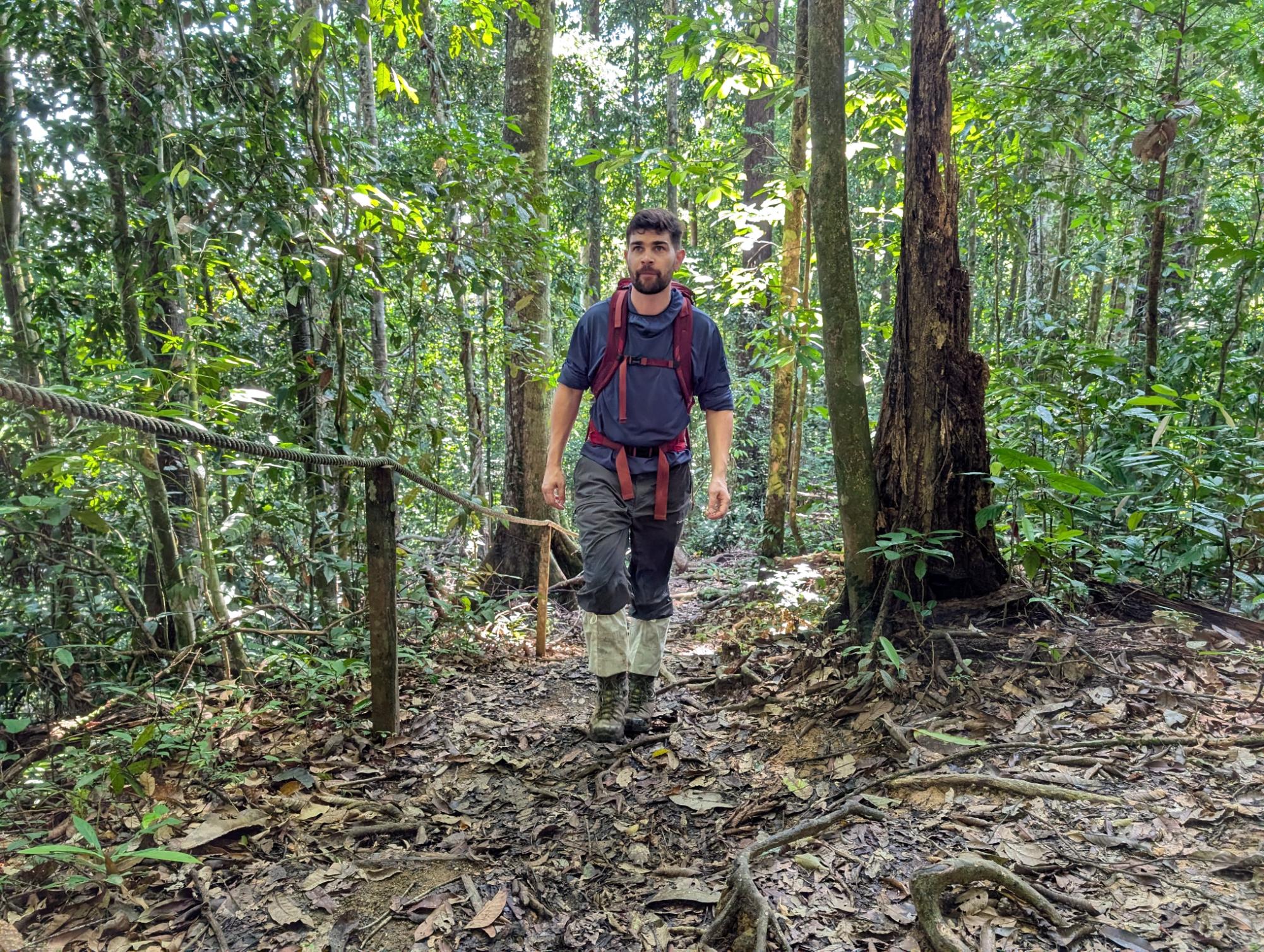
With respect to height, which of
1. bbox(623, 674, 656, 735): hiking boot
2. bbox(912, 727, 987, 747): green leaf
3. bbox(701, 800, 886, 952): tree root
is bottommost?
bbox(623, 674, 656, 735): hiking boot

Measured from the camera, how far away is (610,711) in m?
3.29

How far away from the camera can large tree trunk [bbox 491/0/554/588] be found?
19.3 feet

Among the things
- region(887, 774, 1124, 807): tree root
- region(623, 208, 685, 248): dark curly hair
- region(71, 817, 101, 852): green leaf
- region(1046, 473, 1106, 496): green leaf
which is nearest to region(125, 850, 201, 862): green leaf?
region(71, 817, 101, 852): green leaf

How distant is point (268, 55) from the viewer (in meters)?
3.46

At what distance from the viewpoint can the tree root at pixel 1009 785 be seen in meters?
2.05

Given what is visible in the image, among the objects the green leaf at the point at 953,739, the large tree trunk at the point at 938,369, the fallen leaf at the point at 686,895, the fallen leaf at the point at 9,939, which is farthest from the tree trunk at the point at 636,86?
the fallen leaf at the point at 9,939

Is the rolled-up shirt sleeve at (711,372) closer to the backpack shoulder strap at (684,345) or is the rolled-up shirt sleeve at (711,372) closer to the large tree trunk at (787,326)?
the backpack shoulder strap at (684,345)

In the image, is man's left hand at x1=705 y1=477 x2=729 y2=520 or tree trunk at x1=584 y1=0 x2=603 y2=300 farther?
tree trunk at x1=584 y1=0 x2=603 y2=300

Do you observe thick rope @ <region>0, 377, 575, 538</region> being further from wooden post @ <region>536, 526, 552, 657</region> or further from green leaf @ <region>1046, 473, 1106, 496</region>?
green leaf @ <region>1046, 473, 1106, 496</region>

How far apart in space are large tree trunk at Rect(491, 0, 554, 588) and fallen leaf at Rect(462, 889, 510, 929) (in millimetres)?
3605

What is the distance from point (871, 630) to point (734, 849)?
1396 mm

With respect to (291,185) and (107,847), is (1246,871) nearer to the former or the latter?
(107,847)

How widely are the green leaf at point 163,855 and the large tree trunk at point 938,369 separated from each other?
2959mm

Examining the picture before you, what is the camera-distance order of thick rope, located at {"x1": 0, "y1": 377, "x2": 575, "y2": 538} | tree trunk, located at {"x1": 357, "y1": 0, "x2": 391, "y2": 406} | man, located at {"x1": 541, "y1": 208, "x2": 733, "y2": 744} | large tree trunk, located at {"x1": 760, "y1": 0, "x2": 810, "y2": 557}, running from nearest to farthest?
thick rope, located at {"x1": 0, "y1": 377, "x2": 575, "y2": 538}
man, located at {"x1": 541, "y1": 208, "x2": 733, "y2": 744}
tree trunk, located at {"x1": 357, "y1": 0, "x2": 391, "y2": 406}
large tree trunk, located at {"x1": 760, "y1": 0, "x2": 810, "y2": 557}
